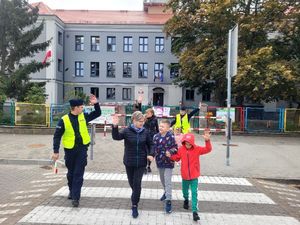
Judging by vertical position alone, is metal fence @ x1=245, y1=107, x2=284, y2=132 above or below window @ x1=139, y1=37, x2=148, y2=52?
below

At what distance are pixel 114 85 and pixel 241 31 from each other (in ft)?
78.7

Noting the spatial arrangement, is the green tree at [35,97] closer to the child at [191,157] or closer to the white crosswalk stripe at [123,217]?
the white crosswalk stripe at [123,217]

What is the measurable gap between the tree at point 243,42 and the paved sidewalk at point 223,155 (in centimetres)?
409

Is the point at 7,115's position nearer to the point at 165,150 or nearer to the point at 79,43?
the point at 165,150

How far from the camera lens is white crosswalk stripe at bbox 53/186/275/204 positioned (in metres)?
7.30

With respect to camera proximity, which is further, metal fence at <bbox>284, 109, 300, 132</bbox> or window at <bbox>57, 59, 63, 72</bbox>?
window at <bbox>57, 59, 63, 72</bbox>

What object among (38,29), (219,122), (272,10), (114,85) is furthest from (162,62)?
(219,122)

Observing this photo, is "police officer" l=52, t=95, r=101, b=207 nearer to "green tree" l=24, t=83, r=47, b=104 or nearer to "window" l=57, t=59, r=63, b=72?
"green tree" l=24, t=83, r=47, b=104

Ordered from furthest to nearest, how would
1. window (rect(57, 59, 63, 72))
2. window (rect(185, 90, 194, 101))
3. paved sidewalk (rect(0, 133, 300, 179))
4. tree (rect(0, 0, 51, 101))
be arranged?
window (rect(185, 90, 194, 101))
window (rect(57, 59, 63, 72))
tree (rect(0, 0, 51, 101))
paved sidewalk (rect(0, 133, 300, 179))

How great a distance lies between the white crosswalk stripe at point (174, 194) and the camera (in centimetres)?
730

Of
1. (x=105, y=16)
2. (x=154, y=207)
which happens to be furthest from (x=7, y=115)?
(x=105, y=16)

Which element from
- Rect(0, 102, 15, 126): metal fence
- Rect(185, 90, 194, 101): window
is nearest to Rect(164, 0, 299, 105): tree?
Rect(0, 102, 15, 126): metal fence

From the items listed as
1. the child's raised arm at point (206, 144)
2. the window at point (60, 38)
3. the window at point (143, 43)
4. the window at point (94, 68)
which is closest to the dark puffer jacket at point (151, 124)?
the child's raised arm at point (206, 144)

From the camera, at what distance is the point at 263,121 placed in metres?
19.9
